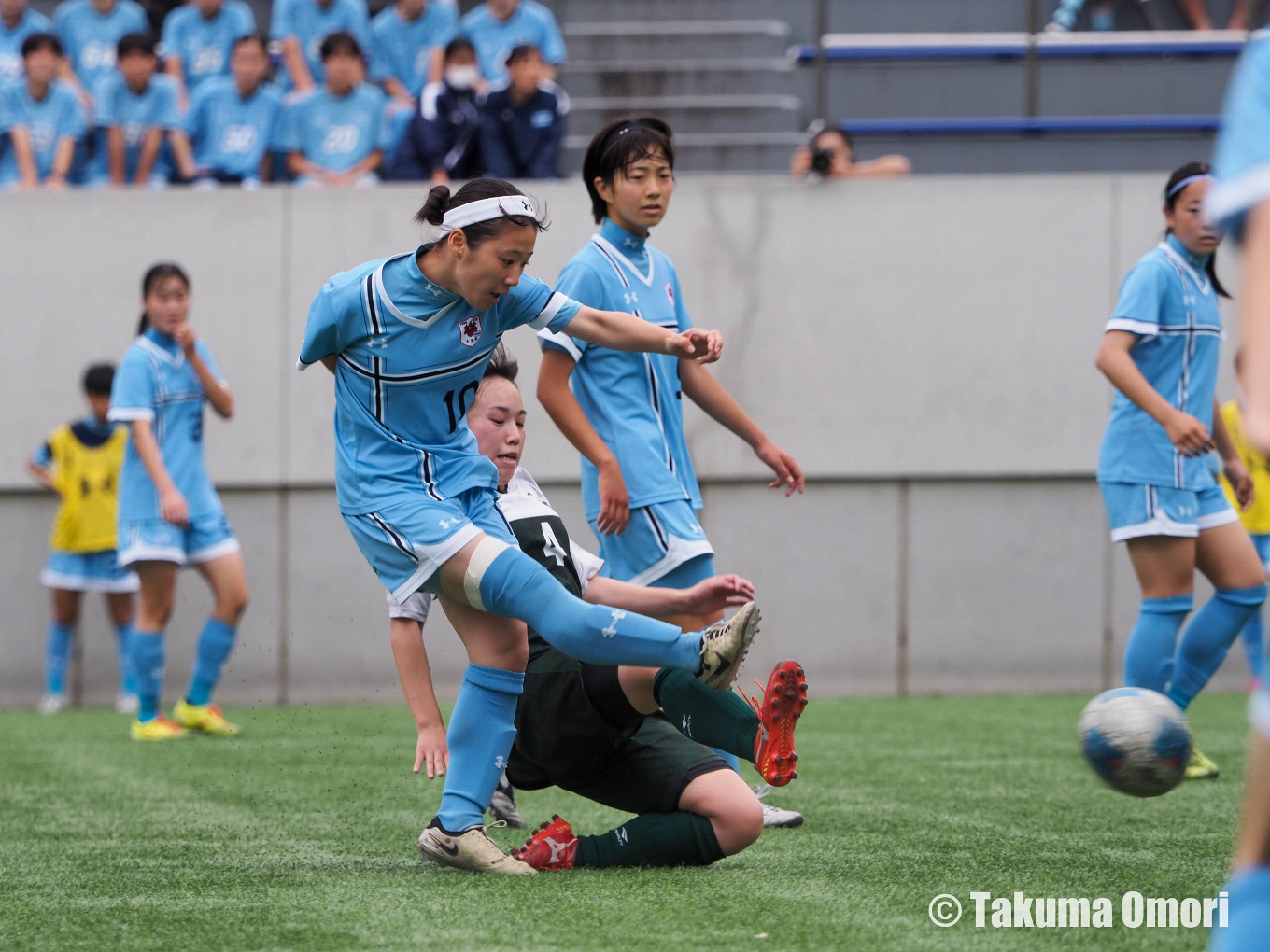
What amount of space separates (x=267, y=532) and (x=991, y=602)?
4.35 m

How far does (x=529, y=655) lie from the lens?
156 inches

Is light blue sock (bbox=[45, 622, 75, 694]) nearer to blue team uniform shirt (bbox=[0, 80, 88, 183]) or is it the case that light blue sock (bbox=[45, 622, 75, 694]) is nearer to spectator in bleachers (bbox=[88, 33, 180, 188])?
spectator in bleachers (bbox=[88, 33, 180, 188])

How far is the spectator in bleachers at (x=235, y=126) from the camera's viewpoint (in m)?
10.1

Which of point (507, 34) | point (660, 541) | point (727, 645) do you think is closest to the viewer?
point (727, 645)

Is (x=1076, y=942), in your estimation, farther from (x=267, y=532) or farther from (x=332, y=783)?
(x=267, y=532)

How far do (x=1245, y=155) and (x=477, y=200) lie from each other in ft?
7.61

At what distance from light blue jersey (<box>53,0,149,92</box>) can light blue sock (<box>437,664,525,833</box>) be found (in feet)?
29.1

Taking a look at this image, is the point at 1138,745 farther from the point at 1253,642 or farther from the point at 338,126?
the point at 338,126

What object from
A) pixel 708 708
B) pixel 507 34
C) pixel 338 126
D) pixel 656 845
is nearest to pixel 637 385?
pixel 708 708

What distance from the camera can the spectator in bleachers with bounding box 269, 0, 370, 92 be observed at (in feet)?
36.6

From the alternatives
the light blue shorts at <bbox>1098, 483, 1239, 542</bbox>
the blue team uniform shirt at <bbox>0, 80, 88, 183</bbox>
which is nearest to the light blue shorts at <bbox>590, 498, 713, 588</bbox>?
the light blue shorts at <bbox>1098, 483, 1239, 542</bbox>

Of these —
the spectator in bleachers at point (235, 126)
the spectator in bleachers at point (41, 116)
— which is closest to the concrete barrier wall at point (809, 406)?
the spectator in bleachers at point (235, 126)

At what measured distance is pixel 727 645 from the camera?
130 inches

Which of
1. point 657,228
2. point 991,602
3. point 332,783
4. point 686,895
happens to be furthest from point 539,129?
point 686,895
